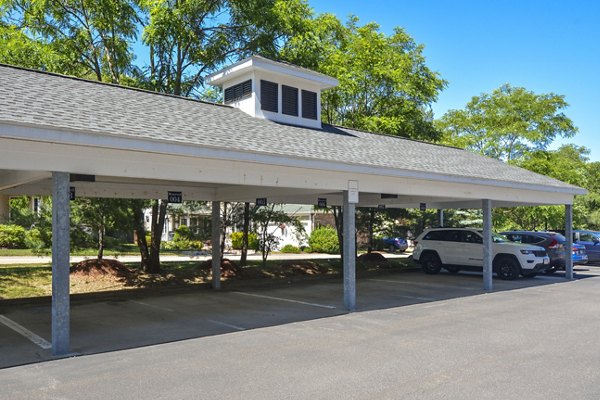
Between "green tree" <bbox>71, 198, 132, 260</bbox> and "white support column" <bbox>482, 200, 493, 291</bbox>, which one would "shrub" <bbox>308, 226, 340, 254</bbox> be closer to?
"green tree" <bbox>71, 198, 132, 260</bbox>

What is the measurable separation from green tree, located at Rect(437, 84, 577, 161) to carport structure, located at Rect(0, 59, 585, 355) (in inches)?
640

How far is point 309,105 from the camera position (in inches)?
631

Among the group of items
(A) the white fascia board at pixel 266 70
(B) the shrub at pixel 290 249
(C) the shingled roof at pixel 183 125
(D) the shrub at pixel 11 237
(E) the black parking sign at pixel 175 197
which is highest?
(A) the white fascia board at pixel 266 70

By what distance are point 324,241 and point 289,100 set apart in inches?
768

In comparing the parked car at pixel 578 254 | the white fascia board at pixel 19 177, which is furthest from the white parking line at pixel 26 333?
the parked car at pixel 578 254

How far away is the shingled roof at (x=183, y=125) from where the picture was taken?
26.3 ft

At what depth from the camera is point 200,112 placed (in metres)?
12.1

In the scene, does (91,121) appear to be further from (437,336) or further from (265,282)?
(265,282)

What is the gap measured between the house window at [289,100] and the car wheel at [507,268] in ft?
29.8

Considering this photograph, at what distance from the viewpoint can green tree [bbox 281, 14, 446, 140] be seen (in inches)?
874

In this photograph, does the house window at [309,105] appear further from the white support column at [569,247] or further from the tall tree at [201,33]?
the white support column at [569,247]

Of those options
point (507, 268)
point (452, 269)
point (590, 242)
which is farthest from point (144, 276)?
point (590, 242)

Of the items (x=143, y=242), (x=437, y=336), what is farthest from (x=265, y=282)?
(x=437, y=336)

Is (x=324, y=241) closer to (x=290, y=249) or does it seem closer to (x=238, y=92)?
(x=290, y=249)
